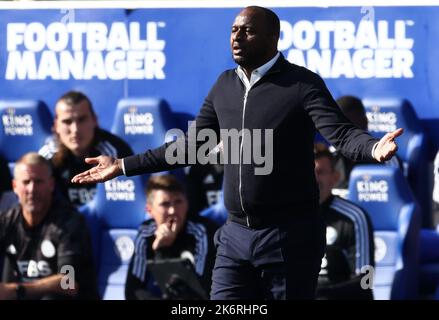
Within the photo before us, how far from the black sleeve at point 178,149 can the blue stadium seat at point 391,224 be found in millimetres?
2141

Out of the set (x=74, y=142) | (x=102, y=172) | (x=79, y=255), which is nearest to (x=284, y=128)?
(x=102, y=172)

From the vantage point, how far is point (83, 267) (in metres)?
6.95

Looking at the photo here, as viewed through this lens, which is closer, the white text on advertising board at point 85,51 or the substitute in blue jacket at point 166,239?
the substitute in blue jacket at point 166,239

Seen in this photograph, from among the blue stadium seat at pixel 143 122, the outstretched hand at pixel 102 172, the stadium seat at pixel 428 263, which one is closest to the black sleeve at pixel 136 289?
the blue stadium seat at pixel 143 122

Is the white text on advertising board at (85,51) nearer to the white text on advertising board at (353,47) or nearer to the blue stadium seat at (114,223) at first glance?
the blue stadium seat at (114,223)

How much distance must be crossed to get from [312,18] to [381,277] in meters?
1.55

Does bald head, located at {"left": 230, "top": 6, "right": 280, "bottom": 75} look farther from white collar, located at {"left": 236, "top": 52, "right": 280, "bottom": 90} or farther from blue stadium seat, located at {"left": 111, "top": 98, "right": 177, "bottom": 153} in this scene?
blue stadium seat, located at {"left": 111, "top": 98, "right": 177, "bottom": 153}

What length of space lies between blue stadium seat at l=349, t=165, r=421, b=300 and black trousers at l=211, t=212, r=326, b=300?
6.97 feet

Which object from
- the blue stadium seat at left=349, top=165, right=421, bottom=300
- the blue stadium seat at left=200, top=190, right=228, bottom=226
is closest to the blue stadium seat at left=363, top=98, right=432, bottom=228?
the blue stadium seat at left=349, top=165, right=421, bottom=300

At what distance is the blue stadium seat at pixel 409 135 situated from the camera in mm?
6793
